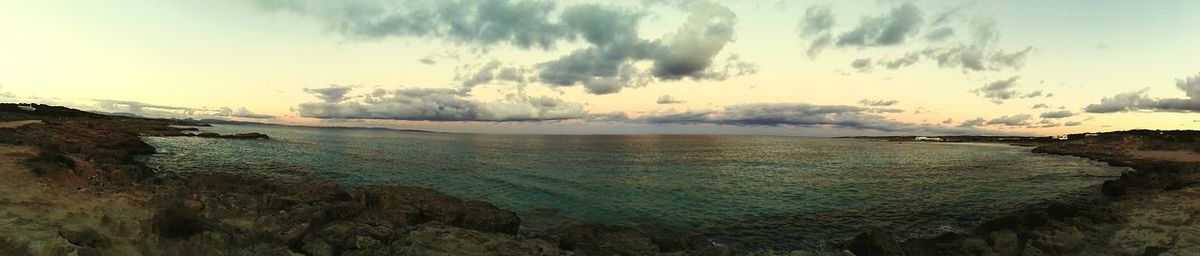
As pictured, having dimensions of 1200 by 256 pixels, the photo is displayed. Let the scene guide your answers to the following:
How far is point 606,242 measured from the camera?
65.5ft

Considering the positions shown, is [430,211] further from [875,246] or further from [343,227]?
[875,246]

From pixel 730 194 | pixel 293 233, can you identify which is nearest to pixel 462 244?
pixel 293 233

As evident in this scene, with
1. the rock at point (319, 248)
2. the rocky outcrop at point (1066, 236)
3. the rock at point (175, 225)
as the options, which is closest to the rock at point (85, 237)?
the rock at point (175, 225)

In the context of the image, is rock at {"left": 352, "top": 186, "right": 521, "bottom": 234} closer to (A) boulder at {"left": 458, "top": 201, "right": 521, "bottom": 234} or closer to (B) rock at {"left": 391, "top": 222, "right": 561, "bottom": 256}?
(A) boulder at {"left": 458, "top": 201, "right": 521, "bottom": 234}

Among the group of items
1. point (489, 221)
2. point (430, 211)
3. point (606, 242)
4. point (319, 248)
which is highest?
point (319, 248)

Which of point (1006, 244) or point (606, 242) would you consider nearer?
point (1006, 244)

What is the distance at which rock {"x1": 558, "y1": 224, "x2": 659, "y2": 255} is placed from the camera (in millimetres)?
19219

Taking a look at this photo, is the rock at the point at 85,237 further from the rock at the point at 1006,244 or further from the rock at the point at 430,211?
the rock at the point at 1006,244

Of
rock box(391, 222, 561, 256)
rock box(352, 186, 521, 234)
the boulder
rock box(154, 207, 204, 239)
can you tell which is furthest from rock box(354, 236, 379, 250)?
the boulder

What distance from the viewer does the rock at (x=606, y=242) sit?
19219mm

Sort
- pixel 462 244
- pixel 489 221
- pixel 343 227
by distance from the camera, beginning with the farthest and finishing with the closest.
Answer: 1. pixel 489 221
2. pixel 343 227
3. pixel 462 244

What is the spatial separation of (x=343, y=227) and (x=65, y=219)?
809 centimetres

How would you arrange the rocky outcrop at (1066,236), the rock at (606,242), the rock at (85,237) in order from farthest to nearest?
1. the rock at (606,242)
2. the rocky outcrop at (1066,236)
3. the rock at (85,237)

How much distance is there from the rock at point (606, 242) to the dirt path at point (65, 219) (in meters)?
13.1
